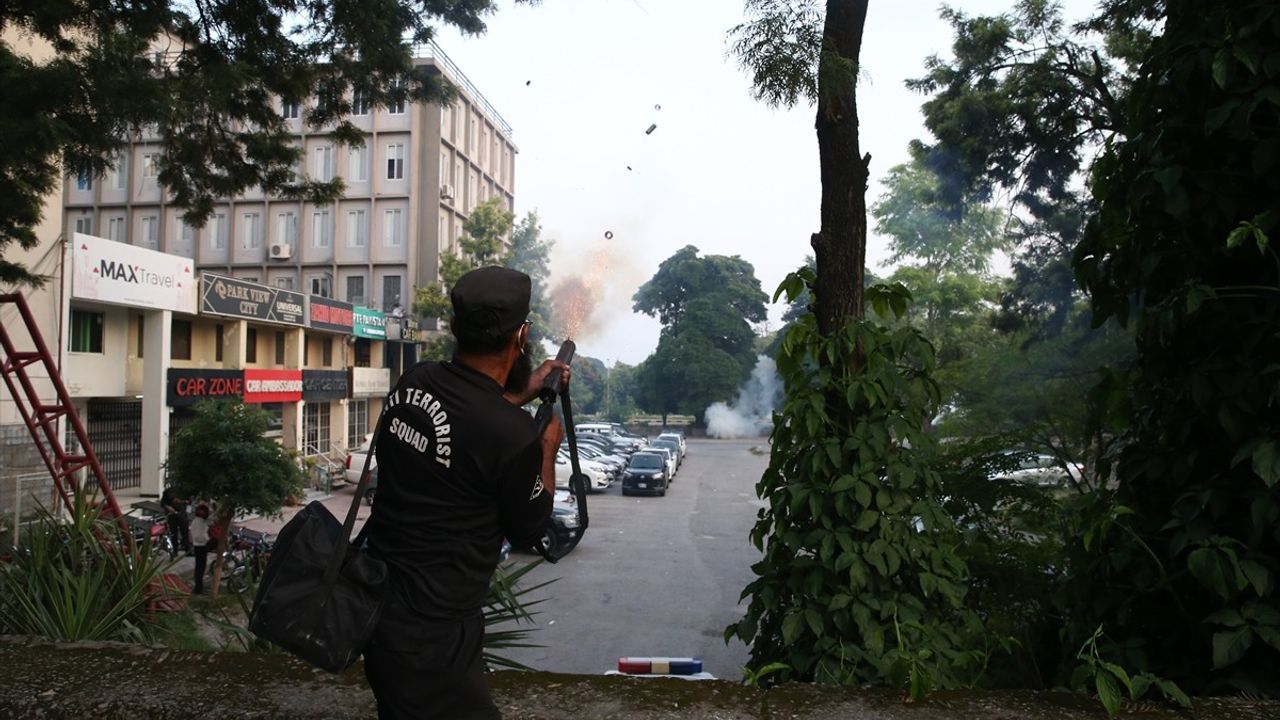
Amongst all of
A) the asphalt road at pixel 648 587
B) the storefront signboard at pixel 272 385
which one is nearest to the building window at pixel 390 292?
the storefront signboard at pixel 272 385

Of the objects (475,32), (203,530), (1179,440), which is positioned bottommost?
(203,530)

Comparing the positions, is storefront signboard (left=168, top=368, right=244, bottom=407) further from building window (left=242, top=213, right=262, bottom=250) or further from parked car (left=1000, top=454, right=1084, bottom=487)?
parked car (left=1000, top=454, right=1084, bottom=487)

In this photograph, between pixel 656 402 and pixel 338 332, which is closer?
pixel 338 332

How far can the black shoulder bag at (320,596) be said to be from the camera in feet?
5.66

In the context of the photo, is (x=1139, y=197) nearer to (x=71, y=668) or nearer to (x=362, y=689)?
(x=362, y=689)

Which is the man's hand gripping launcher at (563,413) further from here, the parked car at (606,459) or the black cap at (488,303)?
the parked car at (606,459)

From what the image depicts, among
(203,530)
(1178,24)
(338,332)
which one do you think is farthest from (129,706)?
(338,332)

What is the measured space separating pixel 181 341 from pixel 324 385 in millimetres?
5684

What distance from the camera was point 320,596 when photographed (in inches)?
69.0

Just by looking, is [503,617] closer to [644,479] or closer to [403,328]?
[644,479]

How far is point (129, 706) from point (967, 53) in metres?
14.8

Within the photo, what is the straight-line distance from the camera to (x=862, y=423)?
11.0 feet

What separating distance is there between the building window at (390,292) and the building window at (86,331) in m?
15.3

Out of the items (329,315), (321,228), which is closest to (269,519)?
(329,315)
